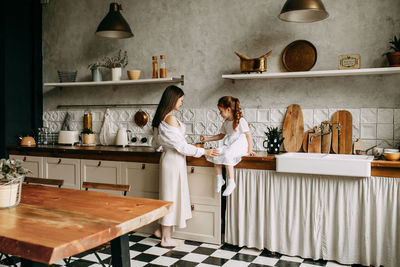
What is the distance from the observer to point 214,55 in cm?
485

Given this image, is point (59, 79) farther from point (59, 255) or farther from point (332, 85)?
point (59, 255)

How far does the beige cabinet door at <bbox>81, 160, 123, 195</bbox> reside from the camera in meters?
4.59

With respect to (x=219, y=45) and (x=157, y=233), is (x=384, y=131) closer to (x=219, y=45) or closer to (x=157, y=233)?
(x=219, y=45)

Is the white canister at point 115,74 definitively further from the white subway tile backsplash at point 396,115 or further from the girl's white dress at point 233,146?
the white subway tile backsplash at point 396,115

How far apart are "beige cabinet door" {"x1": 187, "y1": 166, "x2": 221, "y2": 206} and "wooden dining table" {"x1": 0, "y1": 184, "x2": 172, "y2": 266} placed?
62.5 inches

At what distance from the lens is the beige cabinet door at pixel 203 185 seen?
4.07 meters

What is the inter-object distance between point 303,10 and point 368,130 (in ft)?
4.78

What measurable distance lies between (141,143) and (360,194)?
290cm

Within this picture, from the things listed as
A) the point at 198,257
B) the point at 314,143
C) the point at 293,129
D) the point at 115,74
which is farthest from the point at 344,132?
the point at 115,74

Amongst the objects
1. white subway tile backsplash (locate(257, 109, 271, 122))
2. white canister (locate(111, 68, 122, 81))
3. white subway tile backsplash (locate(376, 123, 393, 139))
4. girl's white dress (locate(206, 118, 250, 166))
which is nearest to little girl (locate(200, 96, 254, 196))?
girl's white dress (locate(206, 118, 250, 166))

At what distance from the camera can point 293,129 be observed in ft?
14.5

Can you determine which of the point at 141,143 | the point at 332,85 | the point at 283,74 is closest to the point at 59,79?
the point at 141,143

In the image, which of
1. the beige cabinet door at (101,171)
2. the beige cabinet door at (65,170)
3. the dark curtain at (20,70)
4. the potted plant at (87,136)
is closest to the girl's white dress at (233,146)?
the beige cabinet door at (101,171)

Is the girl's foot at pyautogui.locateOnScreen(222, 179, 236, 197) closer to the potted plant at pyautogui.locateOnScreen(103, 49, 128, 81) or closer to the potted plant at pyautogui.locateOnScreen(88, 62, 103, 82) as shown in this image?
the potted plant at pyautogui.locateOnScreen(103, 49, 128, 81)
